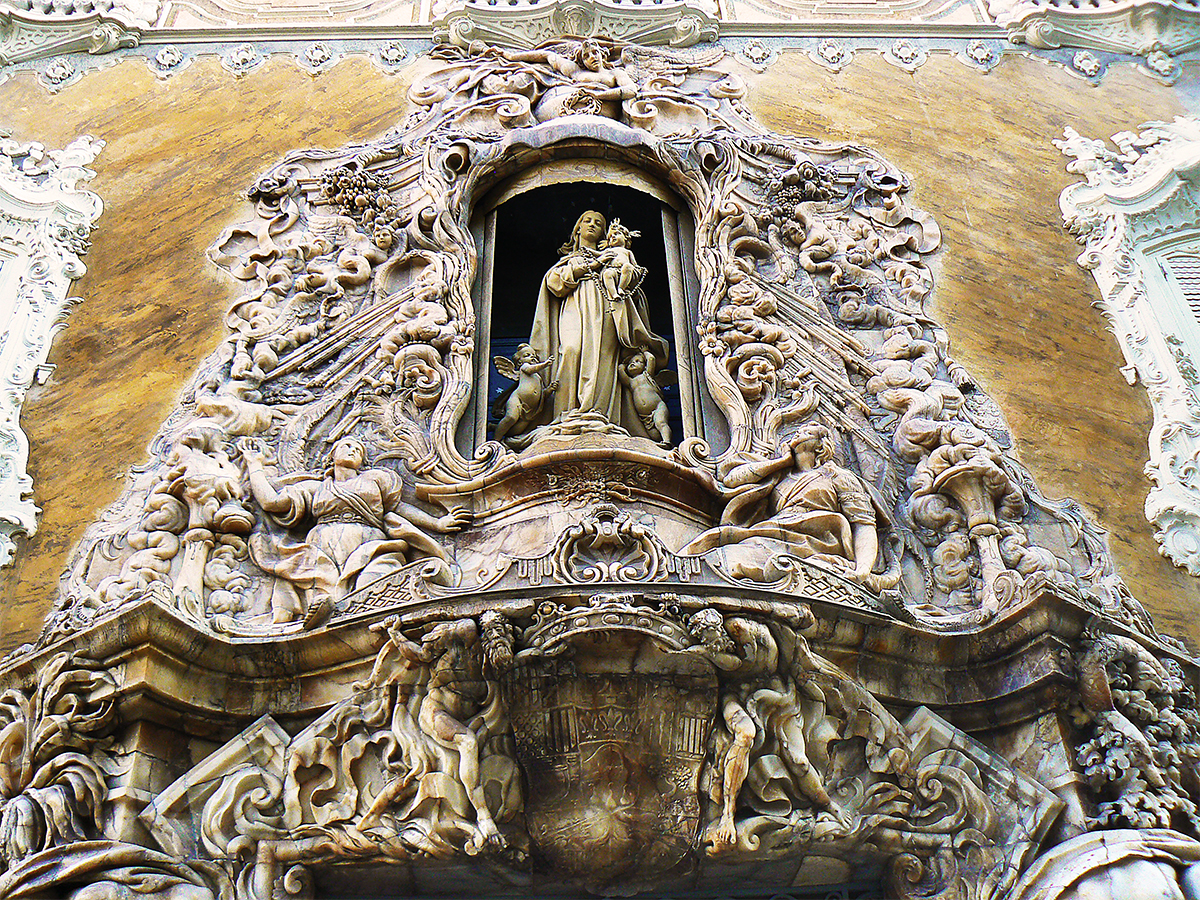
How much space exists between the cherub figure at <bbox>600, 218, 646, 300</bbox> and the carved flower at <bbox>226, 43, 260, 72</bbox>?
340cm

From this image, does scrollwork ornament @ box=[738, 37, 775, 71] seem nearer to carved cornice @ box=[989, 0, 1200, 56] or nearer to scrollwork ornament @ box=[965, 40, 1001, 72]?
scrollwork ornament @ box=[965, 40, 1001, 72]

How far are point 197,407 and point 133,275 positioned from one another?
159 centimetres

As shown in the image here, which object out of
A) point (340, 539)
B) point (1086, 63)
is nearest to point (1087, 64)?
point (1086, 63)

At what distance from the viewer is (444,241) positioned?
→ 722 centimetres

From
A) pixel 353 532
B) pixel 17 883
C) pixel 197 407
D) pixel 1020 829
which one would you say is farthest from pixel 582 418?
pixel 17 883

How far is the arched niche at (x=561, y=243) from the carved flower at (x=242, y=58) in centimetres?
237

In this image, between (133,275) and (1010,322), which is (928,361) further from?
(133,275)

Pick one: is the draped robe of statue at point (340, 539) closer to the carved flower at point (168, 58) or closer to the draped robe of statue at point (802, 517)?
the draped robe of statue at point (802, 517)

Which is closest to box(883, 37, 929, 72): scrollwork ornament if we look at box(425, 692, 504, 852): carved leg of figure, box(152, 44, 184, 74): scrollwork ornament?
box(152, 44, 184, 74): scrollwork ornament

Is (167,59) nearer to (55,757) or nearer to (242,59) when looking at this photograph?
(242,59)

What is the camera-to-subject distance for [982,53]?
938 centimetres

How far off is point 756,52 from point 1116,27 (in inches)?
110

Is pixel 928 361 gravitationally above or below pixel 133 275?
below

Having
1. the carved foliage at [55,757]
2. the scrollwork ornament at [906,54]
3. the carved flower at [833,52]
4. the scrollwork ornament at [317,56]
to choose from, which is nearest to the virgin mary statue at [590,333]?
the carved foliage at [55,757]
